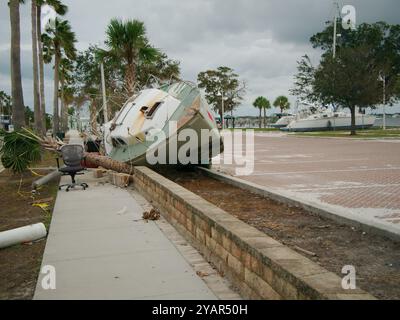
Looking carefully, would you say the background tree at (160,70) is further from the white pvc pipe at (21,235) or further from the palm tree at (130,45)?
the white pvc pipe at (21,235)

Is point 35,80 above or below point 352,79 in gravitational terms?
below

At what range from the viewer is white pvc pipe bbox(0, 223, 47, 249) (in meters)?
5.91

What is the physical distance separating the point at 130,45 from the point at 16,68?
4.74m

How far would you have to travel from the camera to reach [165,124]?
1168 cm

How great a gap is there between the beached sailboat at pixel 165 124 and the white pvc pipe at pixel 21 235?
558cm

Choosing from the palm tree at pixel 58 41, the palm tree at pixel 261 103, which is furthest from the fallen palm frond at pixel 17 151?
the palm tree at pixel 261 103

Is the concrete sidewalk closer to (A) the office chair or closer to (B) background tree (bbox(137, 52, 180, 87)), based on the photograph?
(A) the office chair

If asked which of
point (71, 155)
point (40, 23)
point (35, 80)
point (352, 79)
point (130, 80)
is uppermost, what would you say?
point (40, 23)

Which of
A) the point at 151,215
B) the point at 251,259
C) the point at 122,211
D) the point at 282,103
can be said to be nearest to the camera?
the point at 251,259

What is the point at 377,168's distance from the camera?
1308 centimetres

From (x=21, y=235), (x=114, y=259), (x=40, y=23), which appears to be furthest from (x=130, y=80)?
(x=40, y=23)

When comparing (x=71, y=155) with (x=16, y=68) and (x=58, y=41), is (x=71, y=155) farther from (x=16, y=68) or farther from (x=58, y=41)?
(x=58, y=41)

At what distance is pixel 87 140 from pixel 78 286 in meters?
16.1
